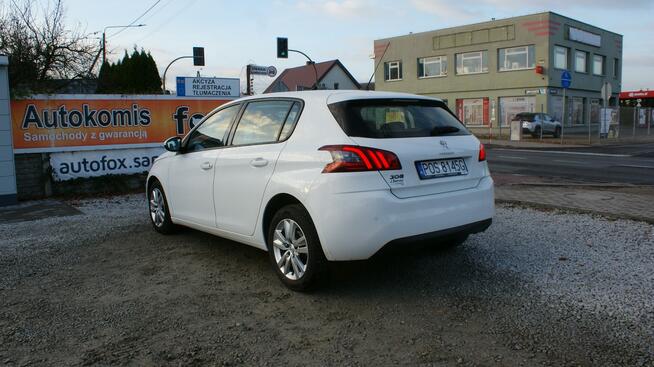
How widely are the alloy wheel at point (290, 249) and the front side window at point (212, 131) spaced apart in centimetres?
137

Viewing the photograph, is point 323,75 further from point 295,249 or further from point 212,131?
point 295,249

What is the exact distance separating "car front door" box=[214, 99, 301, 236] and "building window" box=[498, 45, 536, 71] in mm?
37552

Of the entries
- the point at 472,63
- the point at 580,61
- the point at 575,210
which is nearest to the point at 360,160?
the point at 575,210

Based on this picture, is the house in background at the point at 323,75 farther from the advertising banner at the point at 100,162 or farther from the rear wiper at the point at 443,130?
the rear wiper at the point at 443,130

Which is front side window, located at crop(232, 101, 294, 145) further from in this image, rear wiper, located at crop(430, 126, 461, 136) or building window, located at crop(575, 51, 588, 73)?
building window, located at crop(575, 51, 588, 73)

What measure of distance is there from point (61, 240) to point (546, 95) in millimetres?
36794

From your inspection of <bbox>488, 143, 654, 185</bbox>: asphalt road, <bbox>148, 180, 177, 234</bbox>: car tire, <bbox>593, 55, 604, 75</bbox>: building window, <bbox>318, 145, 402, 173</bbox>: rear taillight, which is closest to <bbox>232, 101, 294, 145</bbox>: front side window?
<bbox>318, 145, 402, 173</bbox>: rear taillight

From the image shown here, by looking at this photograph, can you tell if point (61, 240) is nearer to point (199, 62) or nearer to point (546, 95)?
point (199, 62)

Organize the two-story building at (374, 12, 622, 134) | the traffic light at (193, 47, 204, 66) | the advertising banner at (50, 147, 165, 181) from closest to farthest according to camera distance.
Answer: the advertising banner at (50, 147, 165, 181) → the traffic light at (193, 47, 204, 66) → the two-story building at (374, 12, 622, 134)

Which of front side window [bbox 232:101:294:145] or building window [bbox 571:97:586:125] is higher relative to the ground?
building window [bbox 571:97:586:125]

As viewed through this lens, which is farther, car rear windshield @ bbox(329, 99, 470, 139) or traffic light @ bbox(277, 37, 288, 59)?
traffic light @ bbox(277, 37, 288, 59)

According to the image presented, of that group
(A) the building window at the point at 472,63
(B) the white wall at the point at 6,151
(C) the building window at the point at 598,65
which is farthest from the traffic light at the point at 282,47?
(C) the building window at the point at 598,65

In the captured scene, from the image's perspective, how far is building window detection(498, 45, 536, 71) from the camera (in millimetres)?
39250

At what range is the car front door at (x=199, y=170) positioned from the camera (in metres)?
5.65
